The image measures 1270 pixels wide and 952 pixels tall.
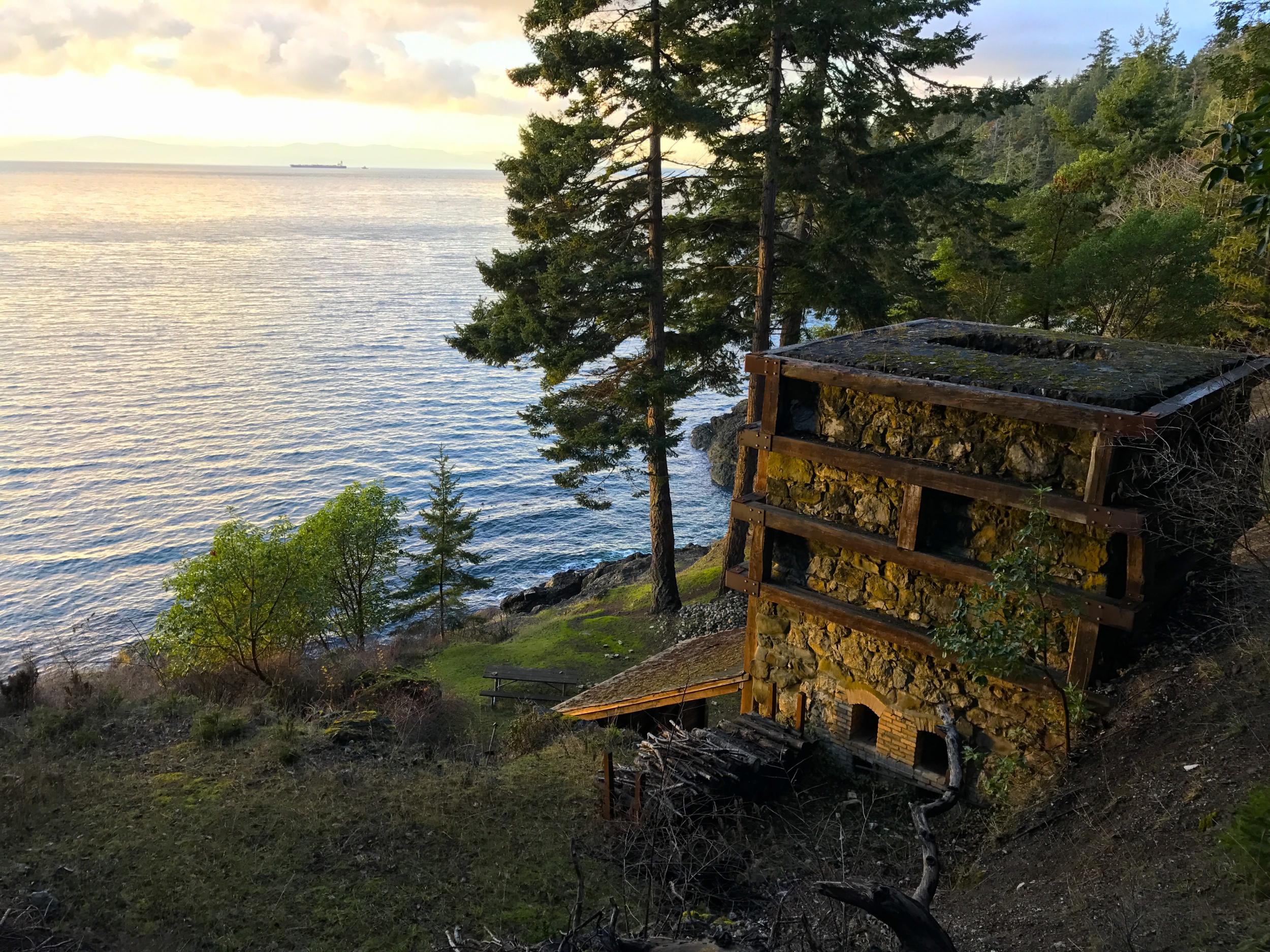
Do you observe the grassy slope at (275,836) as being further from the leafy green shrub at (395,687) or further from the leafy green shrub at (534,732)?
the leafy green shrub at (395,687)

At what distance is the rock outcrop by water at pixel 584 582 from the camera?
99.2 feet

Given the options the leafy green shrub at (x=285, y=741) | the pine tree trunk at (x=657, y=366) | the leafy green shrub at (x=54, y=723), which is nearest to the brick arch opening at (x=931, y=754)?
the leafy green shrub at (x=285, y=741)

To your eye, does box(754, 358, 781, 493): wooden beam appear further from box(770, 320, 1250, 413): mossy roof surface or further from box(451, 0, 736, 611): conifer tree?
box(451, 0, 736, 611): conifer tree

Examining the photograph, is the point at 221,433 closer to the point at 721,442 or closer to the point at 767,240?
the point at 721,442

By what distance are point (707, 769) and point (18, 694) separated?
1321cm

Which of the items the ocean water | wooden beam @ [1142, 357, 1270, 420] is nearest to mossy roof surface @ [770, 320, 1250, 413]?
wooden beam @ [1142, 357, 1270, 420]

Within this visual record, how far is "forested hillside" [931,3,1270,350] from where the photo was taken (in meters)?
19.2

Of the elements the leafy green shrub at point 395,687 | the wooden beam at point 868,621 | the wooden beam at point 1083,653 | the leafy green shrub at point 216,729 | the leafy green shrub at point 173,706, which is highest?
the wooden beam at point 1083,653

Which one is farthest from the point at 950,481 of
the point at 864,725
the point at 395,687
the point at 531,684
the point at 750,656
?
the point at 531,684

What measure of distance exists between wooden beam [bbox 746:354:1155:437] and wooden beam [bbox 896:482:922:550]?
1081 millimetres

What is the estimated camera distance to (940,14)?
19.5 m

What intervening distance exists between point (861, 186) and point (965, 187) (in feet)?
7.61

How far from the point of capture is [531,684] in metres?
20.7

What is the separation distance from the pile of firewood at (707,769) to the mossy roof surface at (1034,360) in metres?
5.19
